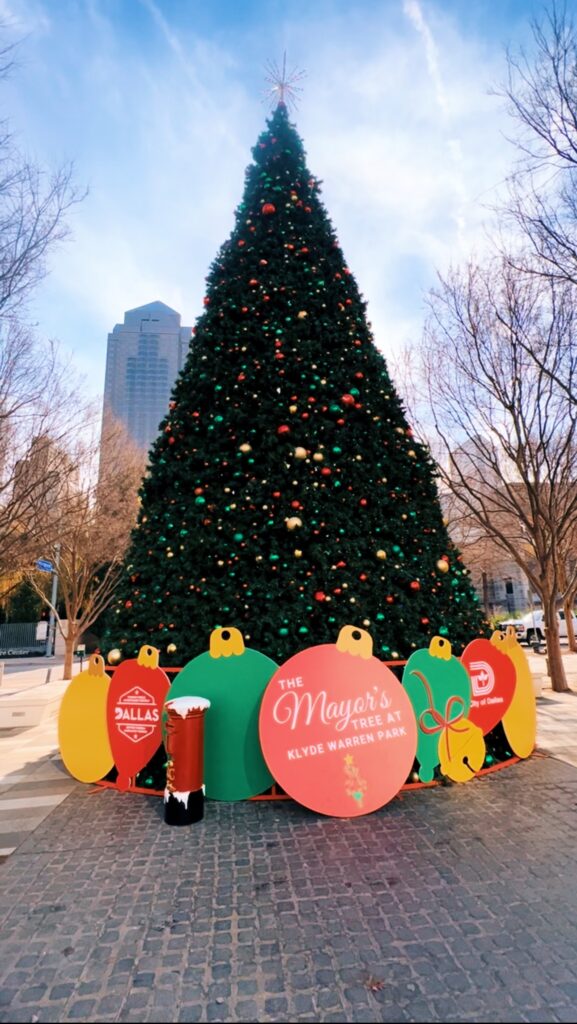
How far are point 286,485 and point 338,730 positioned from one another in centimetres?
260

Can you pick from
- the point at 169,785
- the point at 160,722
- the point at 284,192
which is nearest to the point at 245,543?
the point at 160,722

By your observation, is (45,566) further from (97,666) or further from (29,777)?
(97,666)

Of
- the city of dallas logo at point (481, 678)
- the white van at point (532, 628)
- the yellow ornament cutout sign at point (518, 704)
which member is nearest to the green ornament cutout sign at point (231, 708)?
the city of dallas logo at point (481, 678)

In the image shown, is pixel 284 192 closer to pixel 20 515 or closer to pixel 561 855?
pixel 20 515

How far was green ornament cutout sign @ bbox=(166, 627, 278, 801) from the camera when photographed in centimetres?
454

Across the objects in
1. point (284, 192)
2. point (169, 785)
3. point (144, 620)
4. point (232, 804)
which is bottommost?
point (232, 804)

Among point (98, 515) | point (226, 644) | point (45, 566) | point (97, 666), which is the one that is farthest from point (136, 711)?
point (45, 566)

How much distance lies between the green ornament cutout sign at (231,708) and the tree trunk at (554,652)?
31.5ft

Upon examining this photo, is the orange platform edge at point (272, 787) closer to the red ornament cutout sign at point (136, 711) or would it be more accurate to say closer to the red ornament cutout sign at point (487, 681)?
the red ornament cutout sign at point (136, 711)

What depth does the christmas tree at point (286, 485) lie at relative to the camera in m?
4.99

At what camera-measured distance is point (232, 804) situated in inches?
180

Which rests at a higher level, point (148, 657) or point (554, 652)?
point (148, 657)

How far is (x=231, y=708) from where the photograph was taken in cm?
456

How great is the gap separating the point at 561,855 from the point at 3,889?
4025 mm
